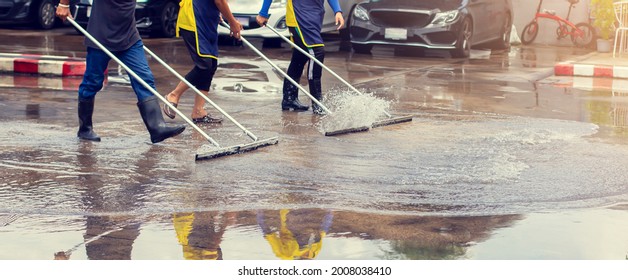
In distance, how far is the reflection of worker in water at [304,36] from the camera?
10.4 m

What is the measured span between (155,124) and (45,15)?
13.1 metres

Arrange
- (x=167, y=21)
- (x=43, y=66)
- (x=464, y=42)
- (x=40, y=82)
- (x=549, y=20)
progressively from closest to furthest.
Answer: (x=40, y=82) < (x=43, y=66) < (x=464, y=42) < (x=167, y=21) < (x=549, y=20)

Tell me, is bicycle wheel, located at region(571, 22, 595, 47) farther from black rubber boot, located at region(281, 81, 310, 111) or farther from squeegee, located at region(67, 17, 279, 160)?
squeegee, located at region(67, 17, 279, 160)

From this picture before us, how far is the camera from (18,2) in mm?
20062

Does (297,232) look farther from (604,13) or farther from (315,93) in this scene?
(604,13)

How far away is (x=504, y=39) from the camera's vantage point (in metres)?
20.5

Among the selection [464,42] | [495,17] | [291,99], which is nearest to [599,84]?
[464,42]

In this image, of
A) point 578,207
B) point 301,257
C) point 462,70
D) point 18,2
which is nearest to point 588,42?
point 462,70

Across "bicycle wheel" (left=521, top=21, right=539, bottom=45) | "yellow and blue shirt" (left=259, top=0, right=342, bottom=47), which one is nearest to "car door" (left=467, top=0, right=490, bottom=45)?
"bicycle wheel" (left=521, top=21, right=539, bottom=45)

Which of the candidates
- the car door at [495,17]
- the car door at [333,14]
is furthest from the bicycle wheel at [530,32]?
the car door at [333,14]

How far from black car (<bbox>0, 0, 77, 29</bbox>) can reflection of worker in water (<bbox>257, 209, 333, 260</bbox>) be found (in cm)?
1475

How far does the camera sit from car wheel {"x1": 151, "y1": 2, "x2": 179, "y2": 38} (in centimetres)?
1962
